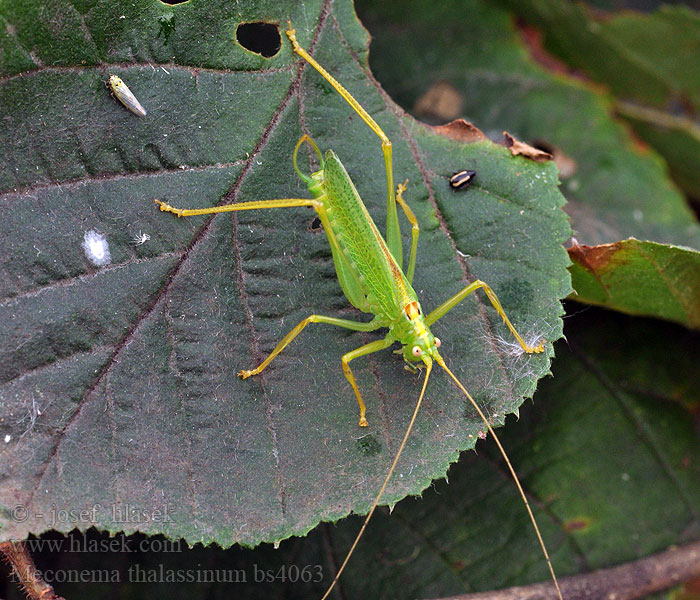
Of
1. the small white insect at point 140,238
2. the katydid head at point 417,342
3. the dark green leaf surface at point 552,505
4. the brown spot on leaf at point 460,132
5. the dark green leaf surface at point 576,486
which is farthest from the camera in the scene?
the dark green leaf surface at point 576,486

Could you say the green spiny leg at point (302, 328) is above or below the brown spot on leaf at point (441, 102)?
below

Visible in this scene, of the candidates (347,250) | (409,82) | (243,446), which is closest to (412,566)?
(243,446)

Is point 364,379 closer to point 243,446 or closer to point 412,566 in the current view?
point 243,446

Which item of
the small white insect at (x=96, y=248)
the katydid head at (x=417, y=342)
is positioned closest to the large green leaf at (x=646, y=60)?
the katydid head at (x=417, y=342)

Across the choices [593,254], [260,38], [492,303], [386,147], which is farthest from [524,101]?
[260,38]

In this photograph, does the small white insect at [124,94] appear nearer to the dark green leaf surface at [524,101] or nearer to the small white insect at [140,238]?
the small white insect at [140,238]

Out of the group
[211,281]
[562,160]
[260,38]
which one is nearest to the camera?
[211,281]

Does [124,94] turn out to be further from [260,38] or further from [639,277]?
[639,277]
